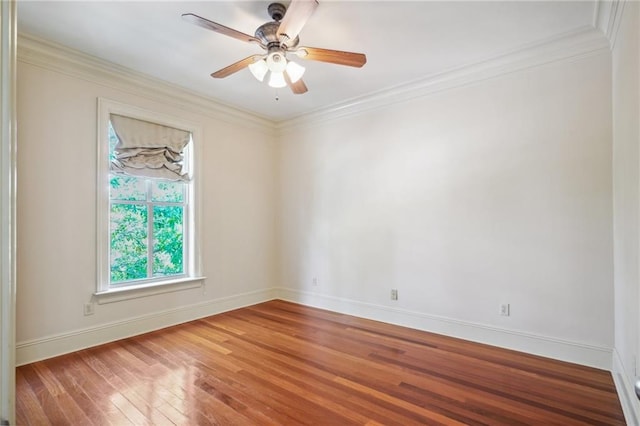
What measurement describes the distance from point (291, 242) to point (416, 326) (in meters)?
2.18

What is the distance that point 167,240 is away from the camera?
12.9ft

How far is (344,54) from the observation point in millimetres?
2348

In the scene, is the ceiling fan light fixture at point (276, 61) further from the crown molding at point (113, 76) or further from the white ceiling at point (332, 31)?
the crown molding at point (113, 76)

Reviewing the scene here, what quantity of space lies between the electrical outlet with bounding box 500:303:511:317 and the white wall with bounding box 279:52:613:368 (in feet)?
0.14

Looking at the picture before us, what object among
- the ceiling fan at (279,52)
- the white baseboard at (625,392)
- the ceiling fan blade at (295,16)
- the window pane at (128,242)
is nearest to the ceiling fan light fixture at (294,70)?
the ceiling fan at (279,52)

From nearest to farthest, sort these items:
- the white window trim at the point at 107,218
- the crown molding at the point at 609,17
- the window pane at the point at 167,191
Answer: the crown molding at the point at 609,17 → the white window trim at the point at 107,218 → the window pane at the point at 167,191

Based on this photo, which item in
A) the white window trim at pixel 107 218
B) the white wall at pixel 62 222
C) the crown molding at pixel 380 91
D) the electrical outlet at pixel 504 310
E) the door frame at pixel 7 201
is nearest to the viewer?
the door frame at pixel 7 201

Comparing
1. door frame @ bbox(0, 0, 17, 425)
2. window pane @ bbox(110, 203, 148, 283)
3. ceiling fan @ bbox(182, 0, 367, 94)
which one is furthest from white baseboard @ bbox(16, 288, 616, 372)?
door frame @ bbox(0, 0, 17, 425)

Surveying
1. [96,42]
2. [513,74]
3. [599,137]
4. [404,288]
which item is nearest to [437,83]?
[513,74]

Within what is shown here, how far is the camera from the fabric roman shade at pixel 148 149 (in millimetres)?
3413

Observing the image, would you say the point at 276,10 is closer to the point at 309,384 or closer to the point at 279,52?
the point at 279,52

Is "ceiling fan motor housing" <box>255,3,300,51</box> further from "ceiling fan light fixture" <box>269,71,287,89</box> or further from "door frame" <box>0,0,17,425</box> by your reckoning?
"door frame" <box>0,0,17,425</box>

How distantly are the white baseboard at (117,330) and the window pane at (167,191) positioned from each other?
133cm

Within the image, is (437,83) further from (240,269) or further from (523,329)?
(240,269)
